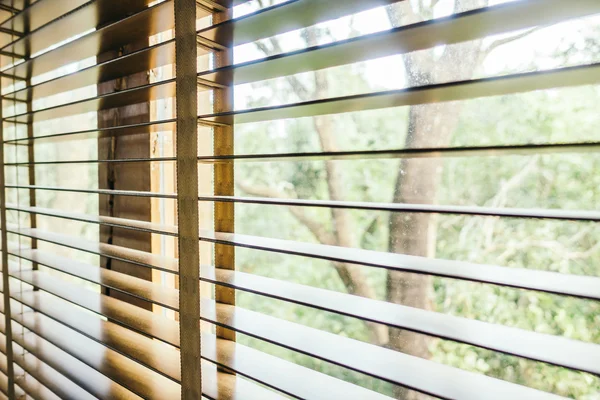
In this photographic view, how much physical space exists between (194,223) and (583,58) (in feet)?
2.80

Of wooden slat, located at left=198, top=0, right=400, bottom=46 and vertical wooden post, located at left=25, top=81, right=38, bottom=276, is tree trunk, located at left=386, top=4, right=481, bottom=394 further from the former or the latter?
vertical wooden post, located at left=25, top=81, right=38, bottom=276

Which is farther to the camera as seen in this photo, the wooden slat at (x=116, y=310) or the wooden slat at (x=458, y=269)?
the wooden slat at (x=116, y=310)

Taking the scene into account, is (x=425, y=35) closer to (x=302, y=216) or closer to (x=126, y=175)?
(x=126, y=175)

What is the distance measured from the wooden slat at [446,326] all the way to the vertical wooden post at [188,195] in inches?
2.3

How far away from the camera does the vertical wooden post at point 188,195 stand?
0.76m

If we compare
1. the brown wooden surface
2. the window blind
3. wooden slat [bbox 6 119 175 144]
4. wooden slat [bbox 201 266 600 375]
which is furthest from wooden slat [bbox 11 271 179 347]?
wooden slat [bbox 6 119 175 144]

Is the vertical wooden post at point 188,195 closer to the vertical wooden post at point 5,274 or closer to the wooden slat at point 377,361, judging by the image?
the wooden slat at point 377,361

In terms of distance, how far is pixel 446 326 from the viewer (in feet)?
1.90

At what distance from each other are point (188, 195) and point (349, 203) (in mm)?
350

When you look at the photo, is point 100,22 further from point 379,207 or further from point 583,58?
point 583,58

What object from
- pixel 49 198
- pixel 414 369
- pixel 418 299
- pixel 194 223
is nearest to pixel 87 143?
pixel 49 198

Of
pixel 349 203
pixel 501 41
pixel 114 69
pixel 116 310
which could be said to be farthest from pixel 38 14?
pixel 501 41

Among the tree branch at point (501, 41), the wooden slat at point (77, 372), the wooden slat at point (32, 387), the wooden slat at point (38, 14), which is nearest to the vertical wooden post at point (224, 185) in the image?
the wooden slat at point (77, 372)

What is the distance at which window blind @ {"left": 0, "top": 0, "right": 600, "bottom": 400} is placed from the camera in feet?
1.79
